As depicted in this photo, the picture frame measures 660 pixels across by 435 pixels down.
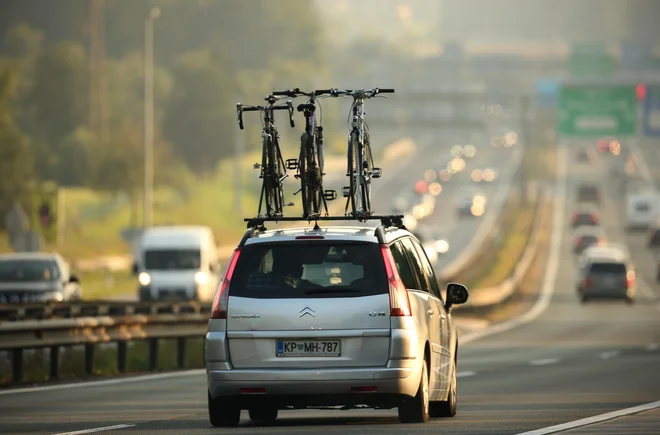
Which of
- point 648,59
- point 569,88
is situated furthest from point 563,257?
point 648,59

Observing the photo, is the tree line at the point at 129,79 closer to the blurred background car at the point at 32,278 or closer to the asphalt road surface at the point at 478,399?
the blurred background car at the point at 32,278

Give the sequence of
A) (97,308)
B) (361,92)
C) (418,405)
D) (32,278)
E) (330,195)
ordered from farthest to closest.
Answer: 1. (32,278)
2. (97,308)
3. (330,195)
4. (361,92)
5. (418,405)

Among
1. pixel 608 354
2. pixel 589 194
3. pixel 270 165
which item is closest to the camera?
pixel 270 165

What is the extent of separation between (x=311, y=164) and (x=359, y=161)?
33.5 inches

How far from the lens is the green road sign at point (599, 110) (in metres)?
104

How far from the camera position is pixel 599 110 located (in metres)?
104

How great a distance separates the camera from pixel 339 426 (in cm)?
1411

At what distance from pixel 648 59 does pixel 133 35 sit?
58997 millimetres

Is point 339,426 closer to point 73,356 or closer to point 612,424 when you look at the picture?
point 612,424

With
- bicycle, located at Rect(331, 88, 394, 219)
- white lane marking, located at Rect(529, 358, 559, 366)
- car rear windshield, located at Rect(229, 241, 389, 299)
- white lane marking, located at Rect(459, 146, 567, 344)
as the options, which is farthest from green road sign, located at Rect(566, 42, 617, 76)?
car rear windshield, located at Rect(229, 241, 389, 299)

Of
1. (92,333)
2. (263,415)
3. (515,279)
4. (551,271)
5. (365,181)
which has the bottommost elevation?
(551,271)

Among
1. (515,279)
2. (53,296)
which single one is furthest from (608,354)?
(515,279)

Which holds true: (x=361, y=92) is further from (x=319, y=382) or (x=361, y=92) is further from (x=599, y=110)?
(x=599, y=110)

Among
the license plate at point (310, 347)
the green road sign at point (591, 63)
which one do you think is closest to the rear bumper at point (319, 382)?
the license plate at point (310, 347)
